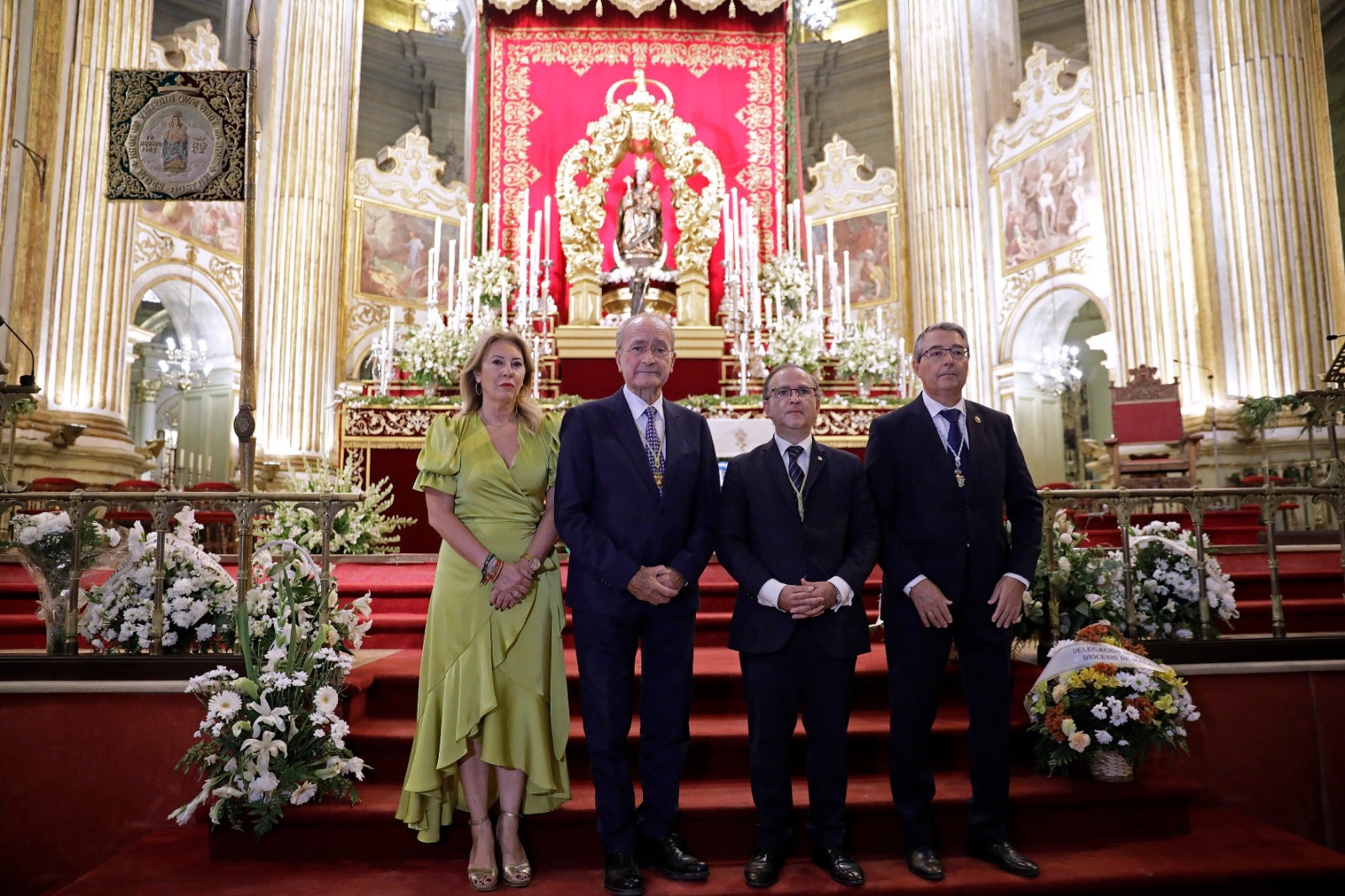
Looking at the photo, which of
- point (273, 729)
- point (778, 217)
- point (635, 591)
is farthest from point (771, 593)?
point (778, 217)

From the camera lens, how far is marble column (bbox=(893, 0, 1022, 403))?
1436 cm

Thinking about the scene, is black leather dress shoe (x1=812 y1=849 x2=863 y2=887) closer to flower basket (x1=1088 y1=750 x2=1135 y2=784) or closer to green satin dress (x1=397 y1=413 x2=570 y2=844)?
green satin dress (x1=397 y1=413 x2=570 y2=844)

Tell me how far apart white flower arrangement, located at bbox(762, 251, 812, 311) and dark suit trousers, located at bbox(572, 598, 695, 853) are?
7.03 metres

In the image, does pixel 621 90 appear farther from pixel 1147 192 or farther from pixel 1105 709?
pixel 1105 709

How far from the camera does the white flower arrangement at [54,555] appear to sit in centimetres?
347

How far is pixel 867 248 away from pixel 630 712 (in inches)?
645

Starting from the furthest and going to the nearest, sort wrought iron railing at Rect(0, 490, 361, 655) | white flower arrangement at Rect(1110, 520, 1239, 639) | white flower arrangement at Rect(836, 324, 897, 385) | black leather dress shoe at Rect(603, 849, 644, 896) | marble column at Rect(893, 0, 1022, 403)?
marble column at Rect(893, 0, 1022, 403) → white flower arrangement at Rect(836, 324, 897, 385) → white flower arrangement at Rect(1110, 520, 1239, 639) → wrought iron railing at Rect(0, 490, 361, 655) → black leather dress shoe at Rect(603, 849, 644, 896)

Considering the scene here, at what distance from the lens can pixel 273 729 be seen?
2.96 m

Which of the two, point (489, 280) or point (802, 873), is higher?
point (489, 280)

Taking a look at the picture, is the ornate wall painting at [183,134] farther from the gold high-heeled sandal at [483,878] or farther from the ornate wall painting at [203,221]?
the ornate wall painting at [203,221]

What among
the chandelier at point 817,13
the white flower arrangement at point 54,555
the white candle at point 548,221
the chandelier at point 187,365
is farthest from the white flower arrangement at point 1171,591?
the chandelier at point 817,13

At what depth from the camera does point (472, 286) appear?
945 cm

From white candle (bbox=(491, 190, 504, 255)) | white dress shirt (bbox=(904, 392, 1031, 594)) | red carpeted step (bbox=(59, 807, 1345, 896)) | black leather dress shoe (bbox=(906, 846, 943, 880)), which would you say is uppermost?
white candle (bbox=(491, 190, 504, 255))

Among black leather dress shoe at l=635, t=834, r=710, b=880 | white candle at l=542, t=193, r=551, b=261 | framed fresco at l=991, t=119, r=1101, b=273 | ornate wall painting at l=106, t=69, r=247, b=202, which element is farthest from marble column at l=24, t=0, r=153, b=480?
framed fresco at l=991, t=119, r=1101, b=273
